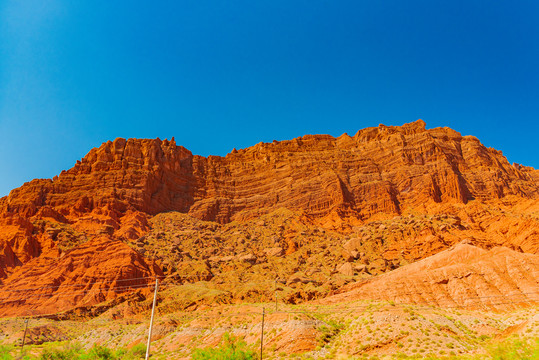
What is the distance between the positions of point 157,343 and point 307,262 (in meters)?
34.2

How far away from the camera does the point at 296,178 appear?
11794 centimetres

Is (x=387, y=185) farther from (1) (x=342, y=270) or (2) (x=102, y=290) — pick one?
(2) (x=102, y=290)

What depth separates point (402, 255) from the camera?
7194 centimetres

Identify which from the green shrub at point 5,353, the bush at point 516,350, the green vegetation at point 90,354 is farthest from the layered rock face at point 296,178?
the bush at point 516,350

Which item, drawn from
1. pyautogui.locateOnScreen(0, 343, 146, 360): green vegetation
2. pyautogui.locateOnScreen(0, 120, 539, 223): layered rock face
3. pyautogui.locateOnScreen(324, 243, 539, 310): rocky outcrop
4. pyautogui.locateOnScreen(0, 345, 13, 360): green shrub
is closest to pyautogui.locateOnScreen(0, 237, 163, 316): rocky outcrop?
pyautogui.locateOnScreen(0, 345, 13, 360): green shrub

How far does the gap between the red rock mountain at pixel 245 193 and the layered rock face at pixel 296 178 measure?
312mm

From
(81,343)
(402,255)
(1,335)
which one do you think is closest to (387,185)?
(402,255)

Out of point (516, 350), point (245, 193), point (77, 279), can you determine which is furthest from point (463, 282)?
point (245, 193)

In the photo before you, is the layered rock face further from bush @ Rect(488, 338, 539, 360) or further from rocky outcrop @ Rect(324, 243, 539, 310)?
bush @ Rect(488, 338, 539, 360)

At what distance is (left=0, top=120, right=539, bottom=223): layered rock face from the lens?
339ft

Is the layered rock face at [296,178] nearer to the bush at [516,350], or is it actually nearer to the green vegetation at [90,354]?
the green vegetation at [90,354]

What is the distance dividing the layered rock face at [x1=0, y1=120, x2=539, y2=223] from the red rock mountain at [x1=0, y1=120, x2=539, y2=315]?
0.31 metres

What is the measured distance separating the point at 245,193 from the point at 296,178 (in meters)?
15.6

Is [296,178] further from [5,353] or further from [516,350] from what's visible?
[516,350]
